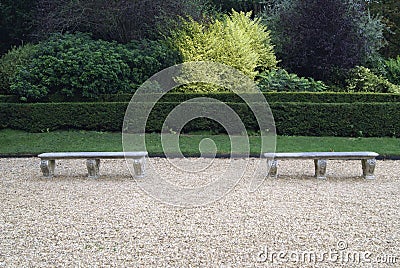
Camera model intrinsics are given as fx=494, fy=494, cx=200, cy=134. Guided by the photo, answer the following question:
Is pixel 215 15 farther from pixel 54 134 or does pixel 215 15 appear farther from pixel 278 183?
pixel 278 183

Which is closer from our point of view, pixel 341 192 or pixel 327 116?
pixel 341 192

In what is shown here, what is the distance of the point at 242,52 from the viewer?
41.8ft

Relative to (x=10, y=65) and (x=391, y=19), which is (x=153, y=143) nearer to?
(x=10, y=65)

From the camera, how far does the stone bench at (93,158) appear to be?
679 centimetres

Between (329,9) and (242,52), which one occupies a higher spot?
(329,9)

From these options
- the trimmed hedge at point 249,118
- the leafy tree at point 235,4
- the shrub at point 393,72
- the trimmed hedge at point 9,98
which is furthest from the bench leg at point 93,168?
the leafy tree at point 235,4

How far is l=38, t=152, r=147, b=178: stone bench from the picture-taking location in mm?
6789

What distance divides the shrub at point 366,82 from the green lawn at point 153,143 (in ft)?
10.3

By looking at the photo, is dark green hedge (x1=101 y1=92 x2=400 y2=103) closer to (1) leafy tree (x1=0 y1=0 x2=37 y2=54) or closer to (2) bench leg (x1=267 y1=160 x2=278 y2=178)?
(2) bench leg (x1=267 y1=160 x2=278 y2=178)

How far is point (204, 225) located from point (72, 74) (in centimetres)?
763

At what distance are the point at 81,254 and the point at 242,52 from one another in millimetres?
9643

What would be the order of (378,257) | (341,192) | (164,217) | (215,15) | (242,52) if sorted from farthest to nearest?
(215,15), (242,52), (341,192), (164,217), (378,257)

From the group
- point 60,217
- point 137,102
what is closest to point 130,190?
point 60,217

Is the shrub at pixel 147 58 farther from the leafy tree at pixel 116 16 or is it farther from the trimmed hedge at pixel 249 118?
the trimmed hedge at pixel 249 118
